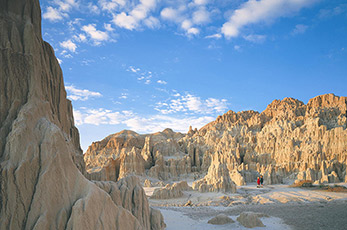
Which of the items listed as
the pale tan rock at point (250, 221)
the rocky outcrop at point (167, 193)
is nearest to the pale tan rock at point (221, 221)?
the pale tan rock at point (250, 221)

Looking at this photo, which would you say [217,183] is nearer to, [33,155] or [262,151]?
[33,155]

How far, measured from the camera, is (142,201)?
9.80m

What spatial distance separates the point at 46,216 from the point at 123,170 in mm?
43811

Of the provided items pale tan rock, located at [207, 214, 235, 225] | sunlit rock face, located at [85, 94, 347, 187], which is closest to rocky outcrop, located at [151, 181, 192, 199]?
sunlit rock face, located at [85, 94, 347, 187]

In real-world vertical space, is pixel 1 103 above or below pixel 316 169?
above

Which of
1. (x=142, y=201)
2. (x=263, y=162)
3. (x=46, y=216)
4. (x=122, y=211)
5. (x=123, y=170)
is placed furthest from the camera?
(x=263, y=162)

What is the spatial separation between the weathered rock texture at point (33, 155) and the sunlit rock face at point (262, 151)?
24.5 meters

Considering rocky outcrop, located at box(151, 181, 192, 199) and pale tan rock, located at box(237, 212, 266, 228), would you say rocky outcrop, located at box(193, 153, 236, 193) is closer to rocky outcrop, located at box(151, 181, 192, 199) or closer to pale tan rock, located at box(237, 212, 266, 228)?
rocky outcrop, located at box(151, 181, 192, 199)

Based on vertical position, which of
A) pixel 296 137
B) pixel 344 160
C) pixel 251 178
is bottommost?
pixel 251 178

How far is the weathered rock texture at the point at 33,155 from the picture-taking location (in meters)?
6.41

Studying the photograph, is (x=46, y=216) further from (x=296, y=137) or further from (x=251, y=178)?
(x=296, y=137)

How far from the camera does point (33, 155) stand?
6.75 m

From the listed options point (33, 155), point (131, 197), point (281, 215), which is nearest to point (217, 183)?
point (281, 215)

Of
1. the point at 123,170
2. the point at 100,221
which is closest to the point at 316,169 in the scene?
the point at 123,170
